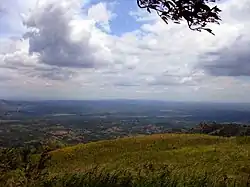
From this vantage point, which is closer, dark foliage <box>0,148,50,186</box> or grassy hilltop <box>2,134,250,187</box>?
dark foliage <box>0,148,50,186</box>

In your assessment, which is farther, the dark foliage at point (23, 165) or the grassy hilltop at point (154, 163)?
the grassy hilltop at point (154, 163)

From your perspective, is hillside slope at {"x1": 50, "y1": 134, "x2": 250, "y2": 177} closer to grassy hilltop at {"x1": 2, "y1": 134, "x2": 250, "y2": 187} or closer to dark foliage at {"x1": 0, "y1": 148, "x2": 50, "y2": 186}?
grassy hilltop at {"x1": 2, "y1": 134, "x2": 250, "y2": 187}

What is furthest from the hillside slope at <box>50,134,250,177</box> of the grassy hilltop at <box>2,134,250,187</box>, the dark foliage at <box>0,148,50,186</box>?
the dark foliage at <box>0,148,50,186</box>

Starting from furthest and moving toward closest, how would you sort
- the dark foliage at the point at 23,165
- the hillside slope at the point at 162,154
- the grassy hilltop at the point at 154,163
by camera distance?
the hillside slope at the point at 162,154 → the grassy hilltop at the point at 154,163 → the dark foliage at the point at 23,165

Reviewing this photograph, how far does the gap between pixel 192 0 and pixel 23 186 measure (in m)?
5.17

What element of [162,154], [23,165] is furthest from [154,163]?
[23,165]

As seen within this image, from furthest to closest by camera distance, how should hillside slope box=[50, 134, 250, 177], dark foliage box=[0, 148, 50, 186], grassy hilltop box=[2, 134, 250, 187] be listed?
hillside slope box=[50, 134, 250, 177]
grassy hilltop box=[2, 134, 250, 187]
dark foliage box=[0, 148, 50, 186]

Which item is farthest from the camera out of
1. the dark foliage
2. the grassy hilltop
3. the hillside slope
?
the hillside slope

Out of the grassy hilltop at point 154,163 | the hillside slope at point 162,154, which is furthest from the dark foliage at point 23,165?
the hillside slope at point 162,154

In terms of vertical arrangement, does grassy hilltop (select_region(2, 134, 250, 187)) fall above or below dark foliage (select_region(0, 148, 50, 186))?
below

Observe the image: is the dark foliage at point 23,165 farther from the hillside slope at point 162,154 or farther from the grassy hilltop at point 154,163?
the hillside slope at point 162,154

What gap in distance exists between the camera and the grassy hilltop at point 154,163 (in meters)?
9.81

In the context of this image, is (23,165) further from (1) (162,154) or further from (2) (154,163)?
(1) (162,154)

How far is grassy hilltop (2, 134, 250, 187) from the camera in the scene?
981 cm
